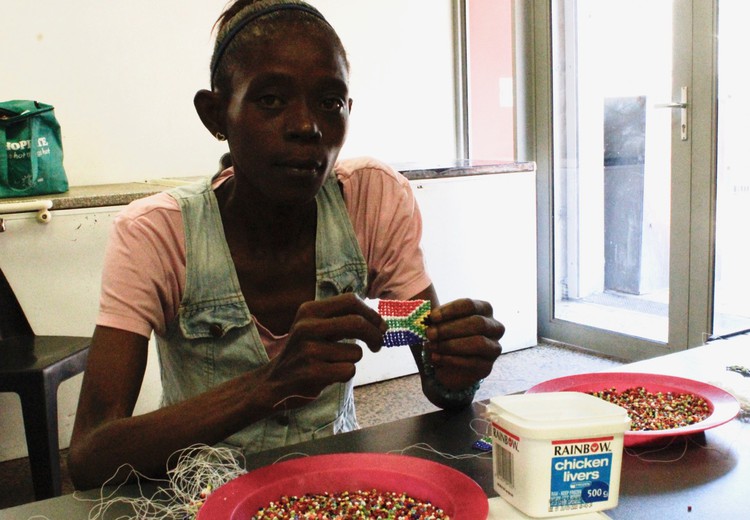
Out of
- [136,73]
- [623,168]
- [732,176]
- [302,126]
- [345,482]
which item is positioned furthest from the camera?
[623,168]

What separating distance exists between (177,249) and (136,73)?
2.25 meters

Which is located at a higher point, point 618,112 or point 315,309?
point 618,112

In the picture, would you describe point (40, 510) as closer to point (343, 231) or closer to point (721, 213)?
point (343, 231)

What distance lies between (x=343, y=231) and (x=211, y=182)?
0.23 meters

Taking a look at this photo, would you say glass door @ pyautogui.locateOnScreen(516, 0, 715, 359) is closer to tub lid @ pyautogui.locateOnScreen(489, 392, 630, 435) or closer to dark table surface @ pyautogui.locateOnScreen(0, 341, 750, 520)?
dark table surface @ pyautogui.locateOnScreen(0, 341, 750, 520)

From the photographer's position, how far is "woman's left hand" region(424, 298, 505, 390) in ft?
3.20

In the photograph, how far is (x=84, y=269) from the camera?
250 centimetres

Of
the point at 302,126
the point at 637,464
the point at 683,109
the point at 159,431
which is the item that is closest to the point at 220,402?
the point at 159,431

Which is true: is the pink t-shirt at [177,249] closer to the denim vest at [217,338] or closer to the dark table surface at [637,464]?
the denim vest at [217,338]

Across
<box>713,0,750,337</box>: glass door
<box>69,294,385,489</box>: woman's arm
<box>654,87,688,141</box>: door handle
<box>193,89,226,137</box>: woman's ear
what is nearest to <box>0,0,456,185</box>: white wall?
<box>654,87,688,141</box>: door handle

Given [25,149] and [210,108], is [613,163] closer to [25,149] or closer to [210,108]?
[25,149]

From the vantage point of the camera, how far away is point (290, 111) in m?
1.07

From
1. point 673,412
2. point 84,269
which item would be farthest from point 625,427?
point 84,269

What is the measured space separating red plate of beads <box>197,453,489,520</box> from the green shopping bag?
79.6 inches
